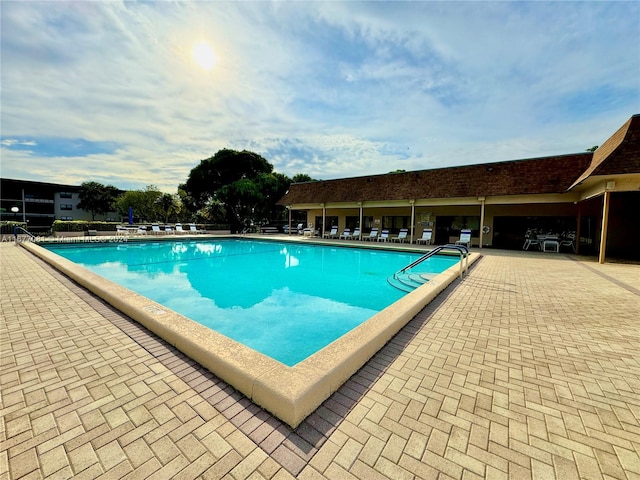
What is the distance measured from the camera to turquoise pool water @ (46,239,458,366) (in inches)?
189

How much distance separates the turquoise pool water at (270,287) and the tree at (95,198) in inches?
1406

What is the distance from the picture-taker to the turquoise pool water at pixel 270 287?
479 cm

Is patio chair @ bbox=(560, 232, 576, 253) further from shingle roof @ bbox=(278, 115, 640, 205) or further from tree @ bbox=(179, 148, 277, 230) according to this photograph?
tree @ bbox=(179, 148, 277, 230)

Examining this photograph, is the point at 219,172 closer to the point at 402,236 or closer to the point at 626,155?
the point at 402,236

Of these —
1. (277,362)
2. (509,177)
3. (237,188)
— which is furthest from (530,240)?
(237,188)

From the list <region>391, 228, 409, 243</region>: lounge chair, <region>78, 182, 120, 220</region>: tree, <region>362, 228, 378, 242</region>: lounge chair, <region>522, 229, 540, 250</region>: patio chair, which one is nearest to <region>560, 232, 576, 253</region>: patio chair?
<region>522, 229, 540, 250</region>: patio chair

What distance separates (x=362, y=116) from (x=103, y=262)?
41.4 feet

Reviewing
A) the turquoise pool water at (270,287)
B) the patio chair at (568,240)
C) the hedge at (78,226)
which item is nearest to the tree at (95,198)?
the hedge at (78,226)

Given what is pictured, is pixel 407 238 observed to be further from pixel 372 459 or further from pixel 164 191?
pixel 164 191

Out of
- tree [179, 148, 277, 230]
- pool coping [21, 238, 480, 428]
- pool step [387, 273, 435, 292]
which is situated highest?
tree [179, 148, 277, 230]

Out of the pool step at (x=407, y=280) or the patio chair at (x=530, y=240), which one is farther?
the patio chair at (x=530, y=240)

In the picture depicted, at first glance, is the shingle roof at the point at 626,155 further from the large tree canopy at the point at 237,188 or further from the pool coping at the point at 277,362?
the large tree canopy at the point at 237,188

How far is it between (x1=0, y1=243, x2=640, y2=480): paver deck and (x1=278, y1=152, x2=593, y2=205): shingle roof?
11577 millimetres

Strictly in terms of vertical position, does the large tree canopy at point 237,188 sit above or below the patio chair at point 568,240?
above
